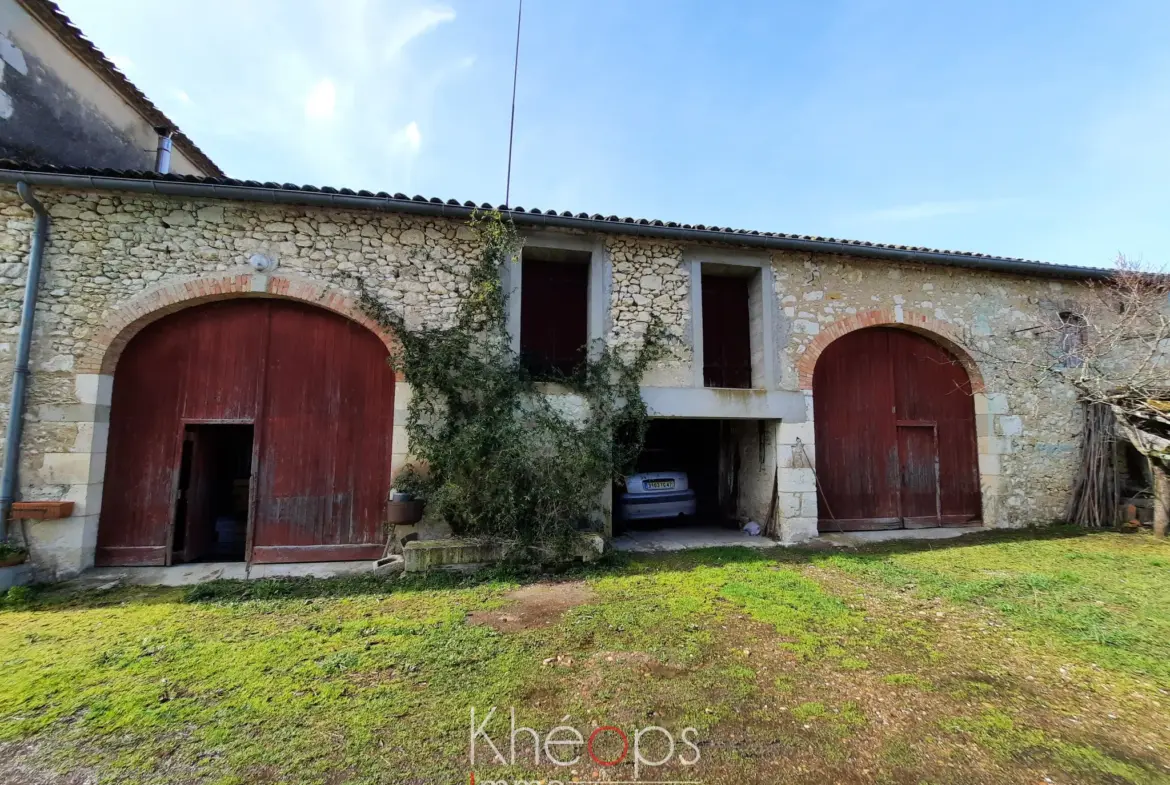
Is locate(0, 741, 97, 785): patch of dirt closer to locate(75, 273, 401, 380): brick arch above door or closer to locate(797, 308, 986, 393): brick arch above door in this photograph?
locate(75, 273, 401, 380): brick arch above door

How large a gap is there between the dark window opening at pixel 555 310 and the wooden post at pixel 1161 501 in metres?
7.91

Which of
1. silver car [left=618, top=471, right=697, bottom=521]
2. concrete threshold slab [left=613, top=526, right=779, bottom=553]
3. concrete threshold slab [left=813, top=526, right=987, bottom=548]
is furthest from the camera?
silver car [left=618, top=471, right=697, bottom=521]

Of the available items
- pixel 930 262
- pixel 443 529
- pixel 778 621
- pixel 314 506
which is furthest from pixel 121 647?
pixel 930 262

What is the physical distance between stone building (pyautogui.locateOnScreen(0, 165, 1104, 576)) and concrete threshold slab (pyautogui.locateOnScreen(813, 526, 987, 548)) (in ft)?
0.67

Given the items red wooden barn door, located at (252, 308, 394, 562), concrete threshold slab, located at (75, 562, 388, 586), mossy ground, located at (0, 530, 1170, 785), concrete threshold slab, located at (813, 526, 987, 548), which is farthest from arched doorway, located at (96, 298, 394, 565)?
concrete threshold slab, located at (813, 526, 987, 548)

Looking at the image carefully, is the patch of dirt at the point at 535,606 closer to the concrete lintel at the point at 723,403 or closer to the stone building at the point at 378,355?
the stone building at the point at 378,355

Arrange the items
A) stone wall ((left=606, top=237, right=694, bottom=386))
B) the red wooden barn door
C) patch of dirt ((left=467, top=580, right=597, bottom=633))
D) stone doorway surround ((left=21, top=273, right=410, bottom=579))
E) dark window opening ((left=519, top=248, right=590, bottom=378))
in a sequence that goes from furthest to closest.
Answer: dark window opening ((left=519, top=248, right=590, bottom=378))
stone wall ((left=606, top=237, right=694, bottom=386))
the red wooden barn door
stone doorway surround ((left=21, top=273, right=410, bottom=579))
patch of dirt ((left=467, top=580, right=597, bottom=633))

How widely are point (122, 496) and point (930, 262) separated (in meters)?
10.6

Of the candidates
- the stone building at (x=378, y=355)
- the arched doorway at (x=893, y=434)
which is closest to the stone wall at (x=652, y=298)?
the stone building at (x=378, y=355)

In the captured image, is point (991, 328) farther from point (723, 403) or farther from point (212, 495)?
point (212, 495)

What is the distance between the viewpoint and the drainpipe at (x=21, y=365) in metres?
4.55

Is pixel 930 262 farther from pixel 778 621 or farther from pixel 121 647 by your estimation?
pixel 121 647

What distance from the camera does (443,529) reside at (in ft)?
17.1

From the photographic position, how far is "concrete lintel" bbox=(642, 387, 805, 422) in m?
5.99
